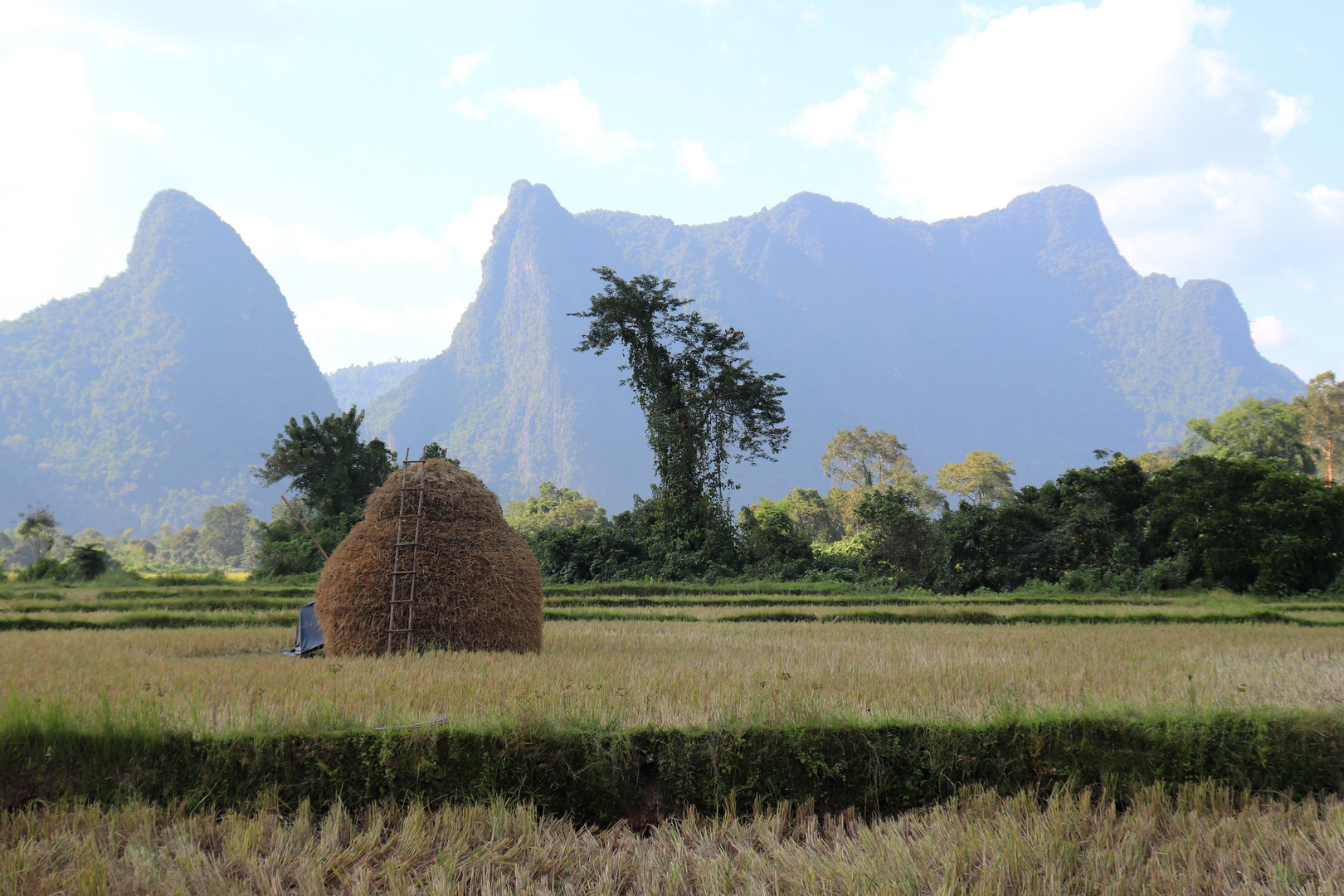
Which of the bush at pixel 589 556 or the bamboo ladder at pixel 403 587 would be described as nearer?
the bamboo ladder at pixel 403 587

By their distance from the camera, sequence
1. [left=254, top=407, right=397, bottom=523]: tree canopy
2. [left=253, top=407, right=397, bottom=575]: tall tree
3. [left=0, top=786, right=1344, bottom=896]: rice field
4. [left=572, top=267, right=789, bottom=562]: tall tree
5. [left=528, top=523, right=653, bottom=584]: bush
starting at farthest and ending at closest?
[left=254, top=407, right=397, bottom=523]: tree canopy
[left=253, top=407, right=397, bottom=575]: tall tree
[left=572, top=267, right=789, bottom=562]: tall tree
[left=528, top=523, right=653, bottom=584]: bush
[left=0, top=786, right=1344, bottom=896]: rice field

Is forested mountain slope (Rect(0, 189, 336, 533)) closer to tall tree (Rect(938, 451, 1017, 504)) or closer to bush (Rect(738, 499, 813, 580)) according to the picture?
tall tree (Rect(938, 451, 1017, 504))

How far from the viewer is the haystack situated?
8836 mm

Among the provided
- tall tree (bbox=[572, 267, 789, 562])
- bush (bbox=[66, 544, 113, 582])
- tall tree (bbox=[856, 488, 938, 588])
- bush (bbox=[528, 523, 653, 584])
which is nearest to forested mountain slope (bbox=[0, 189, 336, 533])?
bush (bbox=[66, 544, 113, 582])

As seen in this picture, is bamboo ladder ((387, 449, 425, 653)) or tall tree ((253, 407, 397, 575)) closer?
bamboo ladder ((387, 449, 425, 653))

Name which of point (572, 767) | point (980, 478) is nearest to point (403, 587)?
point (572, 767)

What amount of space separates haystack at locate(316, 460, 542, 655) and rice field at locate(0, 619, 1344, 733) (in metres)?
0.57

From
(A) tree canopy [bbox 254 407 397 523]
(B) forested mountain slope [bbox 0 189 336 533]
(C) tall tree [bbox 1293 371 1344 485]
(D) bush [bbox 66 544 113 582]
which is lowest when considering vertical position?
(D) bush [bbox 66 544 113 582]

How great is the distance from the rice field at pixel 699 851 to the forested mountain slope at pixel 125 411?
16368 cm

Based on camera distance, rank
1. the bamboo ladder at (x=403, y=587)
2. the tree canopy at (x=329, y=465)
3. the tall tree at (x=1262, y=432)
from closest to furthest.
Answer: the bamboo ladder at (x=403, y=587)
the tree canopy at (x=329, y=465)
the tall tree at (x=1262, y=432)

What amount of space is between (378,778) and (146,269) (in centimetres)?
24446

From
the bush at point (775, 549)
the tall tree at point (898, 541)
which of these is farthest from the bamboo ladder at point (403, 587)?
the tall tree at point (898, 541)

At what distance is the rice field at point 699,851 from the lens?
3307mm

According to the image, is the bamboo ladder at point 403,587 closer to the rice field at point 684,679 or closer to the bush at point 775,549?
the rice field at point 684,679
